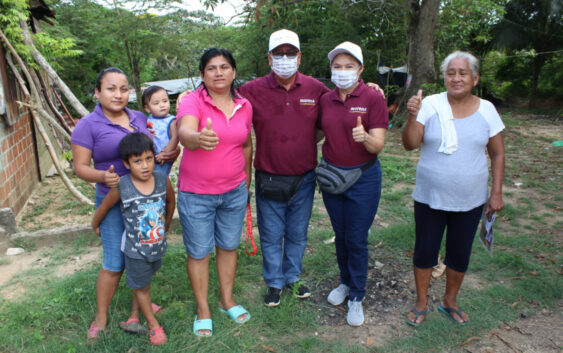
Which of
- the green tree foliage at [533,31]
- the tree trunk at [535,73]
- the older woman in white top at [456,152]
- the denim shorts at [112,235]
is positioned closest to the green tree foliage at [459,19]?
the green tree foliage at [533,31]

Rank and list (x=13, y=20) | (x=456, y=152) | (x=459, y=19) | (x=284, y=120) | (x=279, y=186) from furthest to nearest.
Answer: (x=459, y=19) → (x=13, y=20) → (x=279, y=186) → (x=284, y=120) → (x=456, y=152)

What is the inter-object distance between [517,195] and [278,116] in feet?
15.1

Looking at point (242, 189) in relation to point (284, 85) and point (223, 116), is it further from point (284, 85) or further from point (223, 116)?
point (284, 85)

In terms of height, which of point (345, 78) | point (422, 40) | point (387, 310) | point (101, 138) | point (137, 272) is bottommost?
point (387, 310)

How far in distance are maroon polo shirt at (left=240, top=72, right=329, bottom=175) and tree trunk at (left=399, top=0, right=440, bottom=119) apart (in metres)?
8.83

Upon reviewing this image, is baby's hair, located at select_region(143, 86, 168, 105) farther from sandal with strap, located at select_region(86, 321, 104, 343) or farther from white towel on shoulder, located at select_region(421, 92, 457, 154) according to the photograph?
white towel on shoulder, located at select_region(421, 92, 457, 154)

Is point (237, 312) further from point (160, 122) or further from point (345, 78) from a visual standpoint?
point (345, 78)

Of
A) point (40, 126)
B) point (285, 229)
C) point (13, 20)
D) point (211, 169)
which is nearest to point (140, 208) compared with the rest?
point (211, 169)

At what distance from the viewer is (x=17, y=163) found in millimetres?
5742

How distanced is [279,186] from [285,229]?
0.45 metres

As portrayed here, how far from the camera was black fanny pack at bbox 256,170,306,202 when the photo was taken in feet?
9.82

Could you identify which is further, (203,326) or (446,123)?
(203,326)

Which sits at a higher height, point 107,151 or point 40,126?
point 107,151

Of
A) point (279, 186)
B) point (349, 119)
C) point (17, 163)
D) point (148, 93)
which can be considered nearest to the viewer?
point (349, 119)
